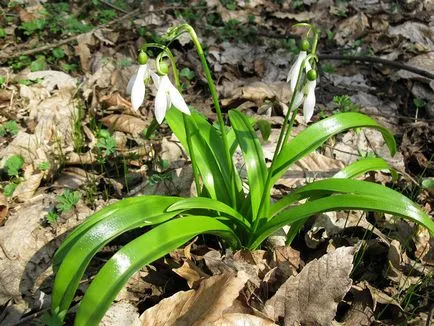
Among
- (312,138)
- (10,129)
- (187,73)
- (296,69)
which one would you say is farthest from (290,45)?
(296,69)

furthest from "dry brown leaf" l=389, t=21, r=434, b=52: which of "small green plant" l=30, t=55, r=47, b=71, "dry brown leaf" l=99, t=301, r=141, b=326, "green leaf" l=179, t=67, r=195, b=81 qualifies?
"dry brown leaf" l=99, t=301, r=141, b=326

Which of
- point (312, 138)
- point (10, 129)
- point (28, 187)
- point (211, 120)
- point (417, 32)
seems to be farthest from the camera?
point (417, 32)

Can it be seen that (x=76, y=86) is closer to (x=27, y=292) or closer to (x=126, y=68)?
(x=126, y=68)

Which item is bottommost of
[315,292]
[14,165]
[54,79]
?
[315,292]

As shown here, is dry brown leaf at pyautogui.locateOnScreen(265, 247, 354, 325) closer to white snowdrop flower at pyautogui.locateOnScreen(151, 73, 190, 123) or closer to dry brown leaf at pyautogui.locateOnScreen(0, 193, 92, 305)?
white snowdrop flower at pyautogui.locateOnScreen(151, 73, 190, 123)

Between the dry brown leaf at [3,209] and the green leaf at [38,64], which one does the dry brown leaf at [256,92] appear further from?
the dry brown leaf at [3,209]

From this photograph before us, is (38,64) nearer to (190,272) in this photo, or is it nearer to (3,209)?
(3,209)

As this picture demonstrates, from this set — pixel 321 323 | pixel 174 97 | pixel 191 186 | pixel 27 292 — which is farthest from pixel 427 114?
pixel 27 292
